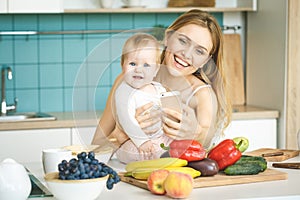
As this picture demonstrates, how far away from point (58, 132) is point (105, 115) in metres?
1.71

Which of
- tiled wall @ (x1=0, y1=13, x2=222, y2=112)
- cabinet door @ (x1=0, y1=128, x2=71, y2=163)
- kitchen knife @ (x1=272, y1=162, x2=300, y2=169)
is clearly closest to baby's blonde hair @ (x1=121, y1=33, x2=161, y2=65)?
kitchen knife @ (x1=272, y1=162, x2=300, y2=169)

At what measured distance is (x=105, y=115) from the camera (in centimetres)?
230

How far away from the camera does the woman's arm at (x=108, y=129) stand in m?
2.30

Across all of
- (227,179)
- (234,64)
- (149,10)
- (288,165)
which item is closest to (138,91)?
(227,179)

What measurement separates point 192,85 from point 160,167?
323 mm

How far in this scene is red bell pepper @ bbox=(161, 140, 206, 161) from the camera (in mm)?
2293

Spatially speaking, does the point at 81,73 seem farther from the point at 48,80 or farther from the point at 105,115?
the point at 48,80

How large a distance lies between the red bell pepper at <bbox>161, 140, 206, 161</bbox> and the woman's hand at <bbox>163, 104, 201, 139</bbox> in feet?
0.08

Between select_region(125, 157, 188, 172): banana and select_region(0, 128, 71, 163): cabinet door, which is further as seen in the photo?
select_region(0, 128, 71, 163): cabinet door

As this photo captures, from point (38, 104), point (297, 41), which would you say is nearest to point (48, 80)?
point (38, 104)

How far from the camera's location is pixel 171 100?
2299 mm

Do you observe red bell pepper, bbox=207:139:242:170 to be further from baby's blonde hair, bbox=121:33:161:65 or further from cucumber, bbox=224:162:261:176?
baby's blonde hair, bbox=121:33:161:65

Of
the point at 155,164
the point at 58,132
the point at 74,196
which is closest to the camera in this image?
the point at 74,196

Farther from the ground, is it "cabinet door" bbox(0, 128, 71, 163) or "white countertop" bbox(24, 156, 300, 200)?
"white countertop" bbox(24, 156, 300, 200)
